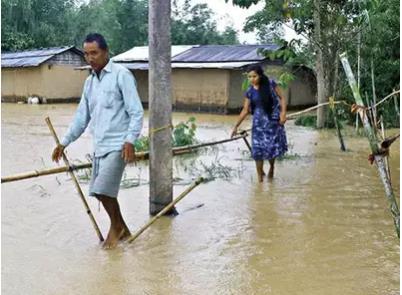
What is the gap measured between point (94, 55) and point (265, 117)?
331cm

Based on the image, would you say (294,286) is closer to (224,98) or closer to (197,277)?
(197,277)

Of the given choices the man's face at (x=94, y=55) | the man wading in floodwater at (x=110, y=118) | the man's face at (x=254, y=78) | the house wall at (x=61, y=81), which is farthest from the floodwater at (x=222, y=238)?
the house wall at (x=61, y=81)

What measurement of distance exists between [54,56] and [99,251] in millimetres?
25240

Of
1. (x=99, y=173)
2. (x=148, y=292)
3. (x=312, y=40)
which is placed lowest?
(x=148, y=292)

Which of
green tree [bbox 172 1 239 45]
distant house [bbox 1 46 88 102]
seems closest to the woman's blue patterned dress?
distant house [bbox 1 46 88 102]

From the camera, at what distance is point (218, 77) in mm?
22031

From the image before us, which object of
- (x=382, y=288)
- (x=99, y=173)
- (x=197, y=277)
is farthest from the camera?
(x=99, y=173)

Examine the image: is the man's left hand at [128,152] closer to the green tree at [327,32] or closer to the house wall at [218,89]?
the green tree at [327,32]

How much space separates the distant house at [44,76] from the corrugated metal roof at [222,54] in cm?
707

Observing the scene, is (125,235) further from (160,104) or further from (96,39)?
(96,39)

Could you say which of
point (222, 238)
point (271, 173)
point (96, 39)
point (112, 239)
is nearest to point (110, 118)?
point (96, 39)

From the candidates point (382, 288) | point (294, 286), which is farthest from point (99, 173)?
point (382, 288)

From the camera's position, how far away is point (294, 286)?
3910 millimetres

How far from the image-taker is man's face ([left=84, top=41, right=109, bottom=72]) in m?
4.68
